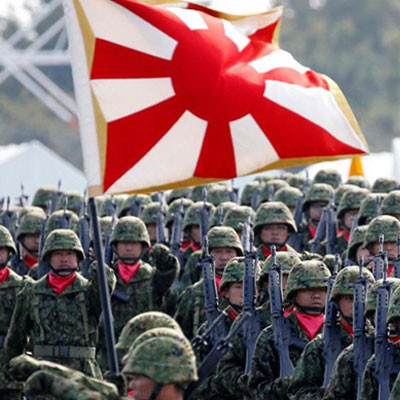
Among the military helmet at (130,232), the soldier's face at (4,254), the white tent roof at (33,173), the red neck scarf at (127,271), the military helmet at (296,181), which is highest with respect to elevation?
the white tent roof at (33,173)

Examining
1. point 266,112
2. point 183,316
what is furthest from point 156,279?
point 266,112

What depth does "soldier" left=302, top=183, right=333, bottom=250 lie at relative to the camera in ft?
62.6

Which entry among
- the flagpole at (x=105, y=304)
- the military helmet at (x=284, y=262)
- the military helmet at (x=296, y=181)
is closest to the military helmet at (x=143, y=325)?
the flagpole at (x=105, y=304)

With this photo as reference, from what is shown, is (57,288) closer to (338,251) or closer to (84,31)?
(84,31)

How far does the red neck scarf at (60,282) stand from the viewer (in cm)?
1371

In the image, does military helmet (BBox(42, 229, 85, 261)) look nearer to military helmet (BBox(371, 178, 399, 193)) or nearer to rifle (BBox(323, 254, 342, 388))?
rifle (BBox(323, 254, 342, 388))

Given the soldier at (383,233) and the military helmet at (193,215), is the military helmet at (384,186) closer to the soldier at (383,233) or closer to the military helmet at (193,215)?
the military helmet at (193,215)

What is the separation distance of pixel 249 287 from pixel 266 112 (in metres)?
1.87

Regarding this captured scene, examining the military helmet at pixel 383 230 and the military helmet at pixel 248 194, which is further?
the military helmet at pixel 248 194

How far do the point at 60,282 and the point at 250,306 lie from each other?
157 centimetres

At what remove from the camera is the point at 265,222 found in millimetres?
16469

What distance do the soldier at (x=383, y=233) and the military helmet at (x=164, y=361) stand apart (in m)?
6.66

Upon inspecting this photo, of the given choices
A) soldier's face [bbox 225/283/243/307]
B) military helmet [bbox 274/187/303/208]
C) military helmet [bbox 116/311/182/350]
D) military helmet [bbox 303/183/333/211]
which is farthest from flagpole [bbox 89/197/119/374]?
military helmet [bbox 274/187/303/208]

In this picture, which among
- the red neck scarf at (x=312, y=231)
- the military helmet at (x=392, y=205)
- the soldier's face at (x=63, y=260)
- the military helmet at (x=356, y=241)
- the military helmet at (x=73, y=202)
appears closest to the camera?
the soldier's face at (x=63, y=260)
